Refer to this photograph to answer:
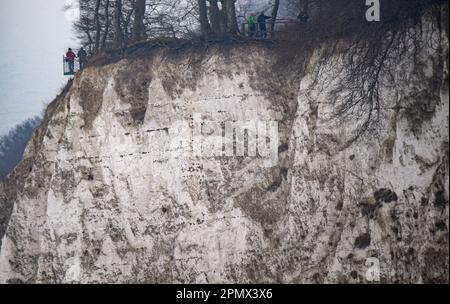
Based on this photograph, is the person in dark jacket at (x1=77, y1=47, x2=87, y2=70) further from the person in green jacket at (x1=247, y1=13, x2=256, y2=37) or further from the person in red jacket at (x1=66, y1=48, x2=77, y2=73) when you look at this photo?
the person in green jacket at (x1=247, y1=13, x2=256, y2=37)

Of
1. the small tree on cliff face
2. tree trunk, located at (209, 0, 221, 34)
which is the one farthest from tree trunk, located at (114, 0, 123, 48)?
the small tree on cliff face

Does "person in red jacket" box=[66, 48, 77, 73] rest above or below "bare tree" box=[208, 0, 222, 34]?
below

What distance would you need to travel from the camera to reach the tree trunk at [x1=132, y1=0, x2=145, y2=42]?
31.5 meters

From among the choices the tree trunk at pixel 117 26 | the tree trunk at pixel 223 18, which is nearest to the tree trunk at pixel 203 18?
the tree trunk at pixel 223 18

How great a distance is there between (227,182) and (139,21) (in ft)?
24.4

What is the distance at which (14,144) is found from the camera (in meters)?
71.5

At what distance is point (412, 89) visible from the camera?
24.7 m

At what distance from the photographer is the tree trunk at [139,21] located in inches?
1242

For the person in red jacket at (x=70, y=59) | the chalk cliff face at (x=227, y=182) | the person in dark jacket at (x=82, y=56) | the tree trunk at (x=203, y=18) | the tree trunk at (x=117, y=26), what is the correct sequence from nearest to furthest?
the chalk cliff face at (x=227, y=182) → the tree trunk at (x=203, y=18) → the tree trunk at (x=117, y=26) → the person in dark jacket at (x=82, y=56) → the person in red jacket at (x=70, y=59)

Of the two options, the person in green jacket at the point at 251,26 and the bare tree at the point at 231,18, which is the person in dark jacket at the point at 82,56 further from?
the person in green jacket at the point at 251,26

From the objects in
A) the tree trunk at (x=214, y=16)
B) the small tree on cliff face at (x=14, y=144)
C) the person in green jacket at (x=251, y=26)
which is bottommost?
the small tree on cliff face at (x=14, y=144)

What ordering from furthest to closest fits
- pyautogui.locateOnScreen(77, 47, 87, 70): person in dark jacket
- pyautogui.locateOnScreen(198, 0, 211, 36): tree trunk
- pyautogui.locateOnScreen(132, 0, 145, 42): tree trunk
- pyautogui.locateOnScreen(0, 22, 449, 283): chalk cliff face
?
pyautogui.locateOnScreen(77, 47, 87, 70): person in dark jacket
pyautogui.locateOnScreen(132, 0, 145, 42): tree trunk
pyautogui.locateOnScreen(198, 0, 211, 36): tree trunk
pyautogui.locateOnScreen(0, 22, 449, 283): chalk cliff face

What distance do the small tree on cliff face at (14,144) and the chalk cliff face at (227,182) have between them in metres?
36.1

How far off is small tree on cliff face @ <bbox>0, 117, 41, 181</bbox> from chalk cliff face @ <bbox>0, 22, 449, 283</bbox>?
36.1m
